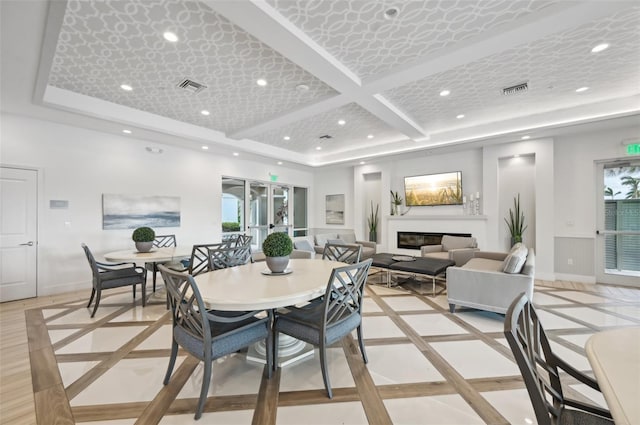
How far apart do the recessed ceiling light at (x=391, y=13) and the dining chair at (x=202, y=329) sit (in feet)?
8.43

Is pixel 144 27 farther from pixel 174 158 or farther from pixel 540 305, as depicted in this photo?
pixel 540 305

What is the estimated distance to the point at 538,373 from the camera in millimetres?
941

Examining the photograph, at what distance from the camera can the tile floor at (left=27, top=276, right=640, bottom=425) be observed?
1.72m

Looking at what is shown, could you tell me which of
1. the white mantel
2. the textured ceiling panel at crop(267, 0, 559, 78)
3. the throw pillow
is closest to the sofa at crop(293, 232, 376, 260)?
the throw pillow

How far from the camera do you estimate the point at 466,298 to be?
11.0ft

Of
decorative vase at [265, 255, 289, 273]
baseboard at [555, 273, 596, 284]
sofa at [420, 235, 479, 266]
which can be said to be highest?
decorative vase at [265, 255, 289, 273]

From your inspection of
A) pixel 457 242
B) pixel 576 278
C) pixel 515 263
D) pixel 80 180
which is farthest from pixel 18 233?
pixel 576 278

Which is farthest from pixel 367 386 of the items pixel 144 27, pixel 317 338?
pixel 144 27

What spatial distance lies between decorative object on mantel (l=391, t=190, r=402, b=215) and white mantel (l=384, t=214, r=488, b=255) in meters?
0.24

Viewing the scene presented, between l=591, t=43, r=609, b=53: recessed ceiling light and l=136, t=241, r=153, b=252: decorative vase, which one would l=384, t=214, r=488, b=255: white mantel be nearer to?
l=591, t=43, r=609, b=53: recessed ceiling light

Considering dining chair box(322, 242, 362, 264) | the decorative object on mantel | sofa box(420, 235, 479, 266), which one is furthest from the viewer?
the decorative object on mantel

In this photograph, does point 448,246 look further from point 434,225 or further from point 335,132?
point 335,132

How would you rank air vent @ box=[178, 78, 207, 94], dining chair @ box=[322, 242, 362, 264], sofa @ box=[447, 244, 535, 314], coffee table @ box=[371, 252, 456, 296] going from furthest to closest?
coffee table @ box=[371, 252, 456, 296] < air vent @ box=[178, 78, 207, 94] < dining chair @ box=[322, 242, 362, 264] < sofa @ box=[447, 244, 535, 314]

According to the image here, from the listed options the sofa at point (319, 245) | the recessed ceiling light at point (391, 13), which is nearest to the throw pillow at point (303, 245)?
the sofa at point (319, 245)
